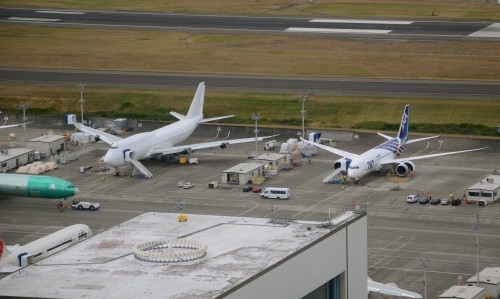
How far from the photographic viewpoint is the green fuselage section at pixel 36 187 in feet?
517

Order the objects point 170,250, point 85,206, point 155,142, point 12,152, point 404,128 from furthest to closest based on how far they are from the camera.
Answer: point 12,152 < point 155,142 < point 404,128 < point 85,206 < point 170,250

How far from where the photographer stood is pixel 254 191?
164625 mm

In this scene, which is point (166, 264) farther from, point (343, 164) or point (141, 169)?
point (141, 169)

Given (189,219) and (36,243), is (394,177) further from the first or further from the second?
(189,219)

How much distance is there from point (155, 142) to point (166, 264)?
3640 inches

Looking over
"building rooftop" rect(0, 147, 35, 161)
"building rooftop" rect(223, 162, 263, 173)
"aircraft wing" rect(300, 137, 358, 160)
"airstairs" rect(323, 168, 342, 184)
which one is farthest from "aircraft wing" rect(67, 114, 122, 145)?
"airstairs" rect(323, 168, 342, 184)

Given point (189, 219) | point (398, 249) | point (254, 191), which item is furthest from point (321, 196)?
point (189, 219)

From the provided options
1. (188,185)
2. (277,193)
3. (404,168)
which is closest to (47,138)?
(188,185)

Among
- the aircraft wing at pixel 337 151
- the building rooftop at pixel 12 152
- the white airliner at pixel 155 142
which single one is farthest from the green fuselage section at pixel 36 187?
the aircraft wing at pixel 337 151

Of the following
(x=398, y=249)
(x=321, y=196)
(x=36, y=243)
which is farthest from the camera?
(x=321, y=196)

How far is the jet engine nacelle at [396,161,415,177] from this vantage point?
170625 mm

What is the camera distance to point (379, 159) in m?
170

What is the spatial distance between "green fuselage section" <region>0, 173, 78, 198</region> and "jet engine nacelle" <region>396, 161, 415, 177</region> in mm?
40563

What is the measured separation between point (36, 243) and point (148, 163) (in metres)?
55.0
